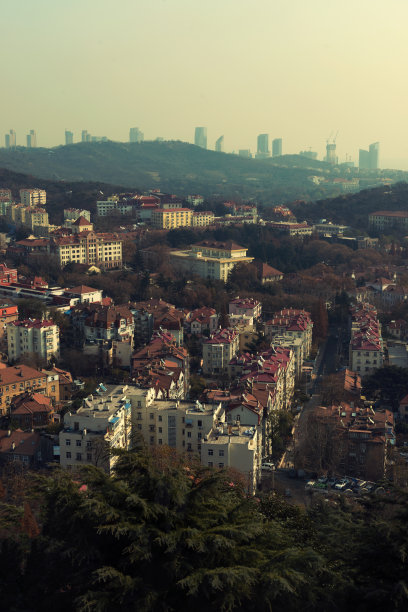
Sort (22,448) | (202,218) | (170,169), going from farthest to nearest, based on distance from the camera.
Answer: (170,169) → (202,218) → (22,448)

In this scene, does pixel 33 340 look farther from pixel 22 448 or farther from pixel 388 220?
pixel 388 220

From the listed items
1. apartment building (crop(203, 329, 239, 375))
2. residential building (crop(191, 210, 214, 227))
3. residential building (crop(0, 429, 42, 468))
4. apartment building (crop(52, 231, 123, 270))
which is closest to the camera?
residential building (crop(0, 429, 42, 468))

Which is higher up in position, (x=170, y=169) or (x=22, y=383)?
(x=170, y=169)

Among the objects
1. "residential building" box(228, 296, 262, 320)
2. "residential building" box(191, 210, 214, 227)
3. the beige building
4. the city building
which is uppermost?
the city building

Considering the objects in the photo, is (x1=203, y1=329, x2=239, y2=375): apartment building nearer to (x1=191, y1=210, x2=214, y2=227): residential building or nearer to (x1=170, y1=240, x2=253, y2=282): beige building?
(x1=170, y1=240, x2=253, y2=282): beige building

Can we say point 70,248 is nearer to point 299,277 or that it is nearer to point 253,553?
point 299,277

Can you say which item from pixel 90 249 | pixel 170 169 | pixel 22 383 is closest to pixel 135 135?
pixel 170 169

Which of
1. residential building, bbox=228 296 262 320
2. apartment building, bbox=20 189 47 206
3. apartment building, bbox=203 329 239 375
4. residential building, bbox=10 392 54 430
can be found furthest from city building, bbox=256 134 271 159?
residential building, bbox=10 392 54 430
